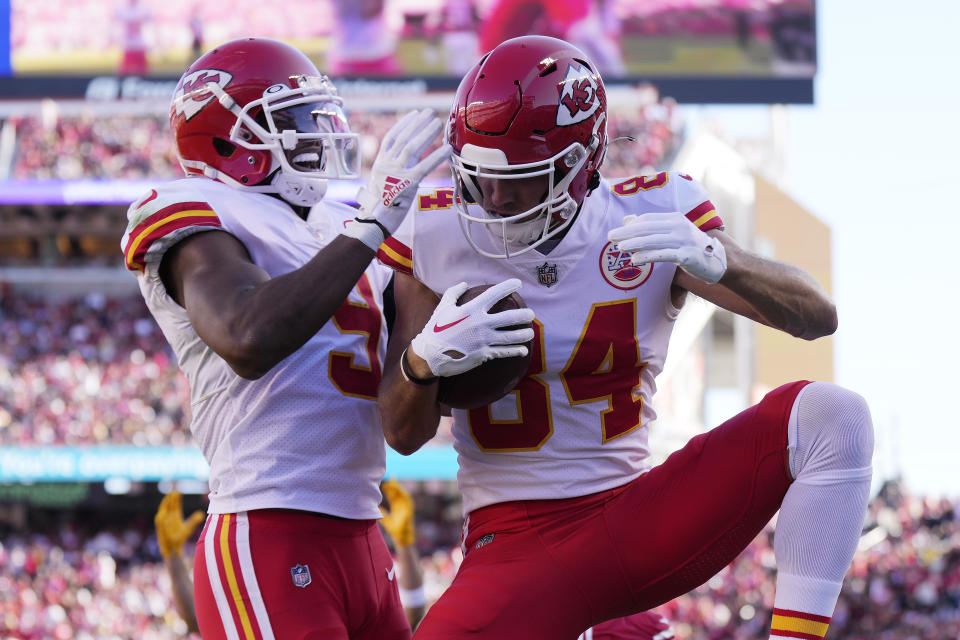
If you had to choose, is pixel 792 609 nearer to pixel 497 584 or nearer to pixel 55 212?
pixel 497 584

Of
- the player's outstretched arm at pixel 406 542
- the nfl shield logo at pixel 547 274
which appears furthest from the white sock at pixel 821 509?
the player's outstretched arm at pixel 406 542

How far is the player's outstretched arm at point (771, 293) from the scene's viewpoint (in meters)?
2.61

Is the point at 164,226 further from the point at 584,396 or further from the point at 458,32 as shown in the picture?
the point at 458,32

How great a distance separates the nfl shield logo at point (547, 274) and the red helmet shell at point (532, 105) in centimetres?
17

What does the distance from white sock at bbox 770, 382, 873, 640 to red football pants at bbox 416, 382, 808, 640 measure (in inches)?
2.5

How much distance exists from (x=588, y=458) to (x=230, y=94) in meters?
1.28

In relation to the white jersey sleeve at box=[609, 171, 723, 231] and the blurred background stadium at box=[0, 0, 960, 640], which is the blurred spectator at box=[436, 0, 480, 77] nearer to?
the blurred background stadium at box=[0, 0, 960, 640]

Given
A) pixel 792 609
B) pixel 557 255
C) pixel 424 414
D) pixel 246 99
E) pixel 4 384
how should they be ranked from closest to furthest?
pixel 792 609 < pixel 424 414 < pixel 557 255 < pixel 246 99 < pixel 4 384

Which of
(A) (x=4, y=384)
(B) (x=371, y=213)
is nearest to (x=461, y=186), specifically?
(B) (x=371, y=213)

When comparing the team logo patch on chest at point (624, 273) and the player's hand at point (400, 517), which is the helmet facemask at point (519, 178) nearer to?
the team logo patch on chest at point (624, 273)

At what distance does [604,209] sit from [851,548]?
0.97 metres

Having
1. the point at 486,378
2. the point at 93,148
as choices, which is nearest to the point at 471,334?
the point at 486,378

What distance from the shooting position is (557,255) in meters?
2.76

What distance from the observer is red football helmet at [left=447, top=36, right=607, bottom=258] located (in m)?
2.61
